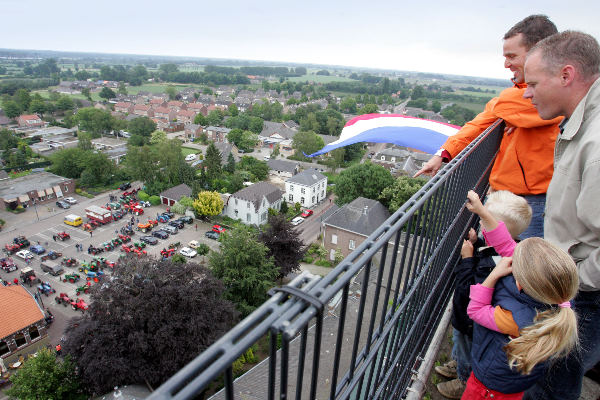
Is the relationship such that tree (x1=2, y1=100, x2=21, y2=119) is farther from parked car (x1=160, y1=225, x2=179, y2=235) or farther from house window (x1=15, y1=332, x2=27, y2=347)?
house window (x1=15, y1=332, x2=27, y2=347)

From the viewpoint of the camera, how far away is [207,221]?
80.0 ft

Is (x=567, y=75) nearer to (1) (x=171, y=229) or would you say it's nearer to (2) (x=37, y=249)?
(1) (x=171, y=229)

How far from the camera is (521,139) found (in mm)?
3230

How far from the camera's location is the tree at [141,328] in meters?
9.60

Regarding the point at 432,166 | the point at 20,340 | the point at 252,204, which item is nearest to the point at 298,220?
the point at 252,204

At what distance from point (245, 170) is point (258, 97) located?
56139 millimetres

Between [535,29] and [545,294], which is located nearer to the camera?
[545,294]

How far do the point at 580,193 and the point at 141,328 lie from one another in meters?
11.0

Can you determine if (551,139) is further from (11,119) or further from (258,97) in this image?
(258,97)

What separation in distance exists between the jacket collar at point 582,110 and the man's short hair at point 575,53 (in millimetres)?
118

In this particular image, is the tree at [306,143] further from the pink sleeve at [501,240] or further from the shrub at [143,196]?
the pink sleeve at [501,240]

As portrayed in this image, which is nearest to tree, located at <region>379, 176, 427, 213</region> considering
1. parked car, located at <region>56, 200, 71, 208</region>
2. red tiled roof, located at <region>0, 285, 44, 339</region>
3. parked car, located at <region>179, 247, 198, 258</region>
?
parked car, located at <region>179, 247, 198, 258</region>

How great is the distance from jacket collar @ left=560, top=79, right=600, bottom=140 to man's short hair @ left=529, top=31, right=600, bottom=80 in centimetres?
12

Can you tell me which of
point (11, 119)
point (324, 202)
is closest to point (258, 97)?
point (11, 119)
